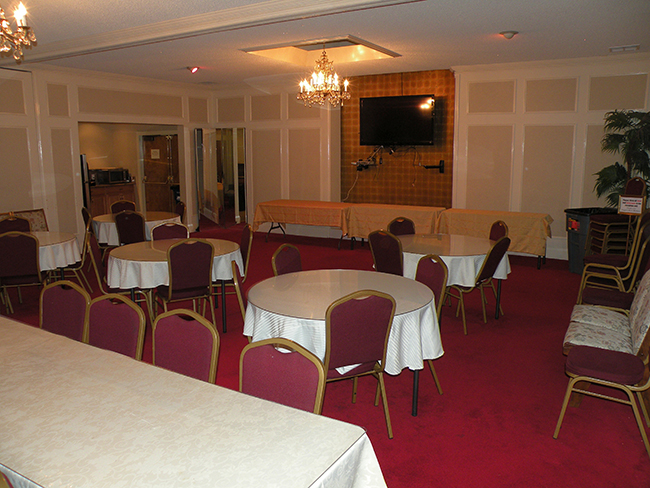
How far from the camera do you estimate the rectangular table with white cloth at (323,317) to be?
3.03 m

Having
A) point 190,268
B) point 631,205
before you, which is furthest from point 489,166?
point 190,268

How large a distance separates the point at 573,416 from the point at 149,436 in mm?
2745

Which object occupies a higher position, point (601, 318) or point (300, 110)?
point (300, 110)

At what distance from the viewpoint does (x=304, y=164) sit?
1023 centimetres

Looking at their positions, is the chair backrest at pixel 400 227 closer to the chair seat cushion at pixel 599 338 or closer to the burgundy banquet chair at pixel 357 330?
the chair seat cushion at pixel 599 338

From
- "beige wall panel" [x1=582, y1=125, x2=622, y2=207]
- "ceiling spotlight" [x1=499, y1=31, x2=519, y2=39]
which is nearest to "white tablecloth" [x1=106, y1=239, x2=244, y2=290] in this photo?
"ceiling spotlight" [x1=499, y1=31, x2=519, y2=39]

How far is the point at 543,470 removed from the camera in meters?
2.79

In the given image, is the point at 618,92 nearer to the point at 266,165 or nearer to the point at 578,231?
the point at 578,231

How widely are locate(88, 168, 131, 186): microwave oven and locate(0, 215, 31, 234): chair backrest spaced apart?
451cm

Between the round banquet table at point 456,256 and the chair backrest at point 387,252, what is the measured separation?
14 centimetres

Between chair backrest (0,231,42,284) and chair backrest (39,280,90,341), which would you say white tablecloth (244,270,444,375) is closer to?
chair backrest (39,280,90,341)

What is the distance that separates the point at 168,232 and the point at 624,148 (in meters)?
6.01

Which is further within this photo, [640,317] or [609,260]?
[609,260]

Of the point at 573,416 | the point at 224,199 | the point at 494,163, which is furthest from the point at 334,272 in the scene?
the point at 224,199
